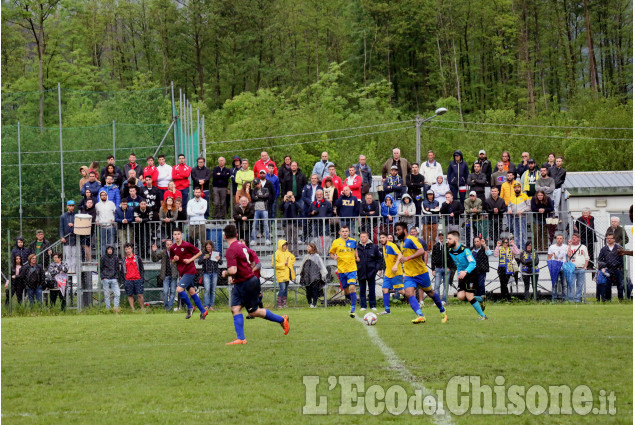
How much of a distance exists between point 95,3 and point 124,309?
54.9 m

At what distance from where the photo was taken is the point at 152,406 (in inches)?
336

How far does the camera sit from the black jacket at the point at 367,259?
20047mm

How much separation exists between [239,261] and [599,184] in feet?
68.8

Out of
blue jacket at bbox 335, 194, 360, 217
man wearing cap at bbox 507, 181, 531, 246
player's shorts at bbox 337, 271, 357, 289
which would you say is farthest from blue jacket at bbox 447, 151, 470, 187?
player's shorts at bbox 337, 271, 357, 289

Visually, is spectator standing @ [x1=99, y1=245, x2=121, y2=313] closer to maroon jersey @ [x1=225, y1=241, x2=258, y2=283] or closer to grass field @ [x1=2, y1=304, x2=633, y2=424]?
grass field @ [x1=2, y1=304, x2=633, y2=424]

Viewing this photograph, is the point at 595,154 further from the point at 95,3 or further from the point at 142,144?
the point at 95,3

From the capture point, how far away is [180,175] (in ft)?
78.6

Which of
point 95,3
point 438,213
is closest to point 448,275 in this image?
point 438,213

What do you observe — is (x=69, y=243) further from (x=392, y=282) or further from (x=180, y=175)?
(x=392, y=282)

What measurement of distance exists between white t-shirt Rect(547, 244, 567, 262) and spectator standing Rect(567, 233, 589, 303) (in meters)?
0.13

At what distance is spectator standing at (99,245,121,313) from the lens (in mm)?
21859

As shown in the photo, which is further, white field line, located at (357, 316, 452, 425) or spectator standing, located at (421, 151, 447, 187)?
spectator standing, located at (421, 151, 447, 187)

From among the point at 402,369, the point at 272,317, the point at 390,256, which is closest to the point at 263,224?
the point at 390,256

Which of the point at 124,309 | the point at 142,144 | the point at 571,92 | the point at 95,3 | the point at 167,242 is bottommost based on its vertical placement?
the point at 124,309
